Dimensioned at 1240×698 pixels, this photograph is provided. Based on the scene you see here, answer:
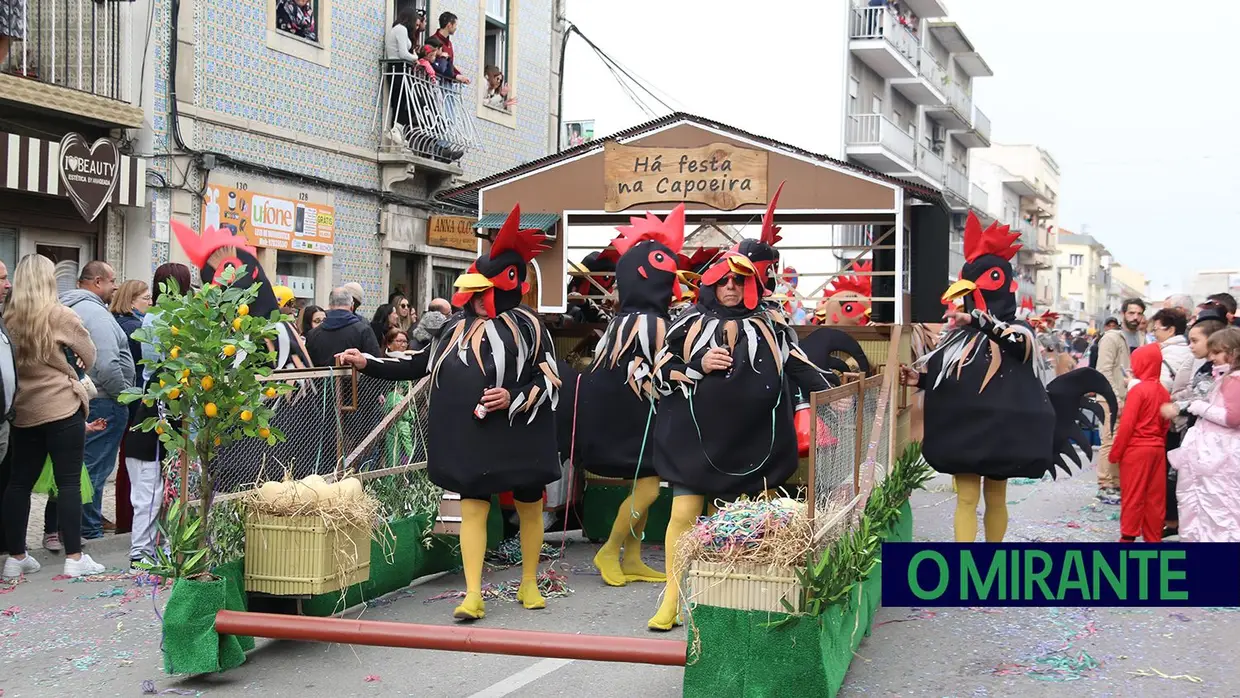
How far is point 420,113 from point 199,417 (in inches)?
481

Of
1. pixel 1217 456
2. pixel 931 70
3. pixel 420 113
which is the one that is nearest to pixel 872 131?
pixel 931 70

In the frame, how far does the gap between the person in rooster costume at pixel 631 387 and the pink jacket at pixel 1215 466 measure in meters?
3.62

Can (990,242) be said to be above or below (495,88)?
below

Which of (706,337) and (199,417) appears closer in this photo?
(199,417)

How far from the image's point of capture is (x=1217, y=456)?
8602mm

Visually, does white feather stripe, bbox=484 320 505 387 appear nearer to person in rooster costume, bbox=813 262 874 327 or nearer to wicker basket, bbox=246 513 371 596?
wicker basket, bbox=246 513 371 596

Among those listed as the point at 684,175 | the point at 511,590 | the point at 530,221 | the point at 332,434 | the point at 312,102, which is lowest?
the point at 511,590

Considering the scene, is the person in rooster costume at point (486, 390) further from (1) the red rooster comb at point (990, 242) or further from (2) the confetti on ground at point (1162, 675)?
(2) the confetti on ground at point (1162, 675)

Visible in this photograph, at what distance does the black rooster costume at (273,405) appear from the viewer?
627cm

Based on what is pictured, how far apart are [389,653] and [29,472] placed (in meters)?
2.96

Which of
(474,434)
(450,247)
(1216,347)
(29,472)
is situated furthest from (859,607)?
(450,247)

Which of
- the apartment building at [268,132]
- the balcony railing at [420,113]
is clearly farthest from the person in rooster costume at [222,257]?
the balcony railing at [420,113]

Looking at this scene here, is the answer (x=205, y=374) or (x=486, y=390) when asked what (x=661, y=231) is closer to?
(x=486, y=390)

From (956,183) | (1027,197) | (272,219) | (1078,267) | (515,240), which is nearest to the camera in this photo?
(515,240)
